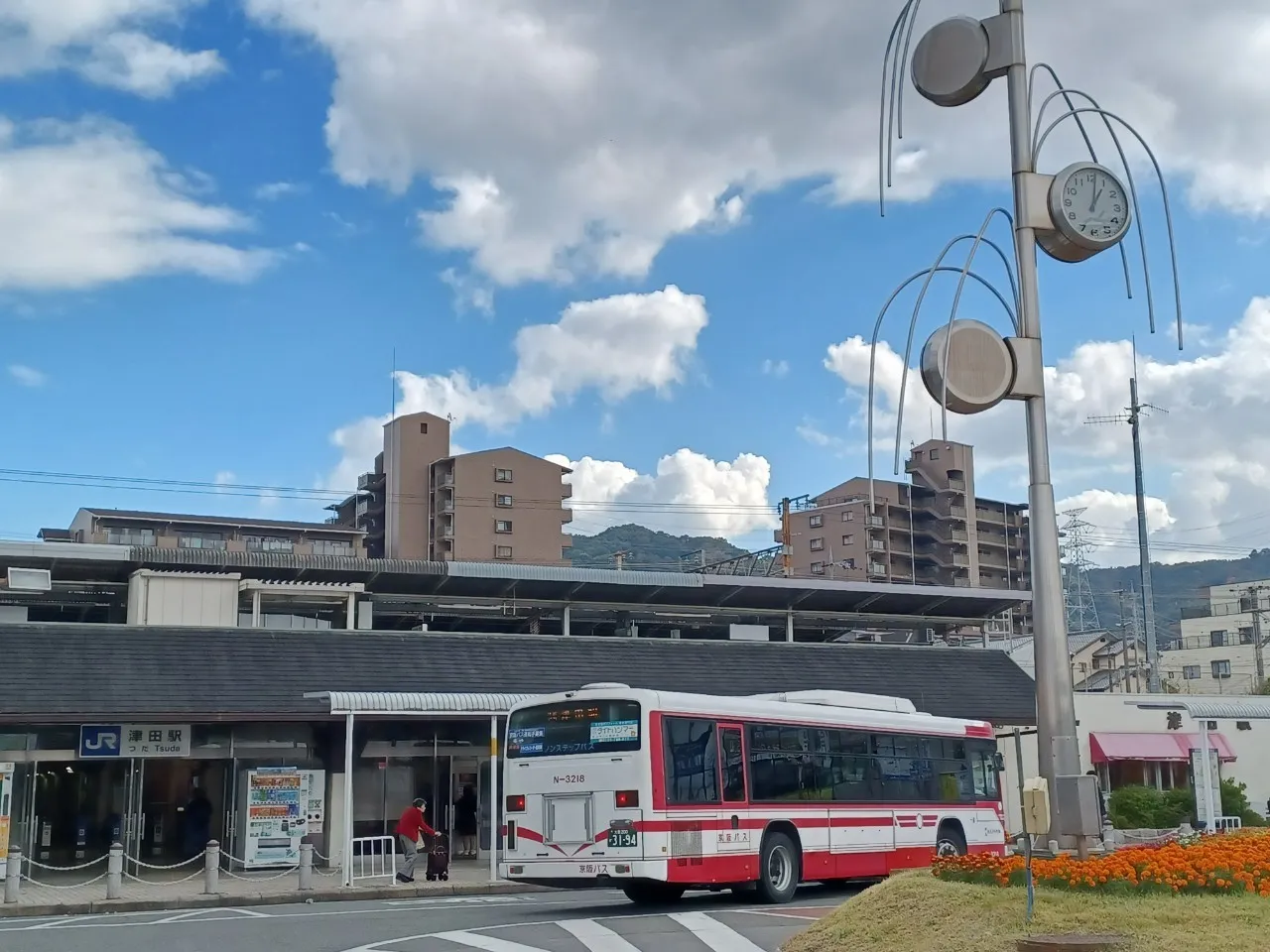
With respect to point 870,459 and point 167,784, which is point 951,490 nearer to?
point 167,784

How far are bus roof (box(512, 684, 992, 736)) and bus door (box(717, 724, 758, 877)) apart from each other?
363 millimetres

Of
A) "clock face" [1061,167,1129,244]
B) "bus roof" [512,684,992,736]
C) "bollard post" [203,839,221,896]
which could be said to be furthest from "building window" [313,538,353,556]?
"clock face" [1061,167,1129,244]

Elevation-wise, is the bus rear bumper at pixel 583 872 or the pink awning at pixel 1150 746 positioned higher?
the pink awning at pixel 1150 746

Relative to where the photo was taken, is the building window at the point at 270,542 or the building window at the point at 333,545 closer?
the building window at the point at 270,542

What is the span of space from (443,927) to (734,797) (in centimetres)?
452

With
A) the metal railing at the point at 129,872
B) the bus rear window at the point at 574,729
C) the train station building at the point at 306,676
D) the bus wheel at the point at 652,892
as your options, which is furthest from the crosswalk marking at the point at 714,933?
the metal railing at the point at 129,872

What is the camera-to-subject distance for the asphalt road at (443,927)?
1468 centimetres

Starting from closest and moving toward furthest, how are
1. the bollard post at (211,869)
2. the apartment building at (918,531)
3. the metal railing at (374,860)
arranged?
the bollard post at (211,869) < the metal railing at (374,860) < the apartment building at (918,531)

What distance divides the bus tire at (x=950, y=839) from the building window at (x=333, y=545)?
Answer: 8184cm

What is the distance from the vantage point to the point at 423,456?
104188mm

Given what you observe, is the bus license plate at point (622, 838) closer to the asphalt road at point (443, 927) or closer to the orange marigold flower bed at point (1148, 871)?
the asphalt road at point (443, 927)

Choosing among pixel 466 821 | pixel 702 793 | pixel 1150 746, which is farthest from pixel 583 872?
pixel 1150 746

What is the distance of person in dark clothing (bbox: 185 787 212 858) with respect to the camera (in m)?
28.6

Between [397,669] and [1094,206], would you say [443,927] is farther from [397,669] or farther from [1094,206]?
[397,669]
